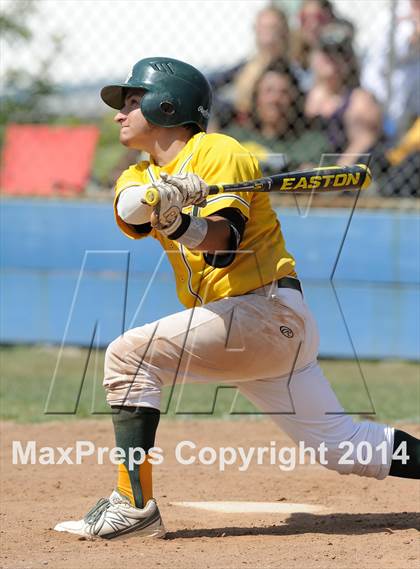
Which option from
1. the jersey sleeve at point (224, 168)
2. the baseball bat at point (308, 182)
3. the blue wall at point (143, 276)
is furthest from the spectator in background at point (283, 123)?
the jersey sleeve at point (224, 168)

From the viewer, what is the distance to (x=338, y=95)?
8.06 m

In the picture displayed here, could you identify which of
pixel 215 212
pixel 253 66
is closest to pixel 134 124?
pixel 215 212

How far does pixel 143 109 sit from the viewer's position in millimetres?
3844

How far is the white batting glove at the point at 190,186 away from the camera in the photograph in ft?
10.9

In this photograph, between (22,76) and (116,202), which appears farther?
(22,76)

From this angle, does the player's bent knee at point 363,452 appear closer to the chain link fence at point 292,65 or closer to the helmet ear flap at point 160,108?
the helmet ear flap at point 160,108

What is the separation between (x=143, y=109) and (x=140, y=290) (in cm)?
429

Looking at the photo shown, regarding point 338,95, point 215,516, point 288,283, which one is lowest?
point 215,516

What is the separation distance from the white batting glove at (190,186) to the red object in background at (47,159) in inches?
211

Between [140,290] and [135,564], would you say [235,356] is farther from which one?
[140,290]

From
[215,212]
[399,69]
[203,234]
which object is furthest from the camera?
[399,69]

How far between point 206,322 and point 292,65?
4.96 meters

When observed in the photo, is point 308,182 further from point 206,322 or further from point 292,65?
point 292,65

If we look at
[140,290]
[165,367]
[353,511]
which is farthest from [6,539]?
[140,290]
